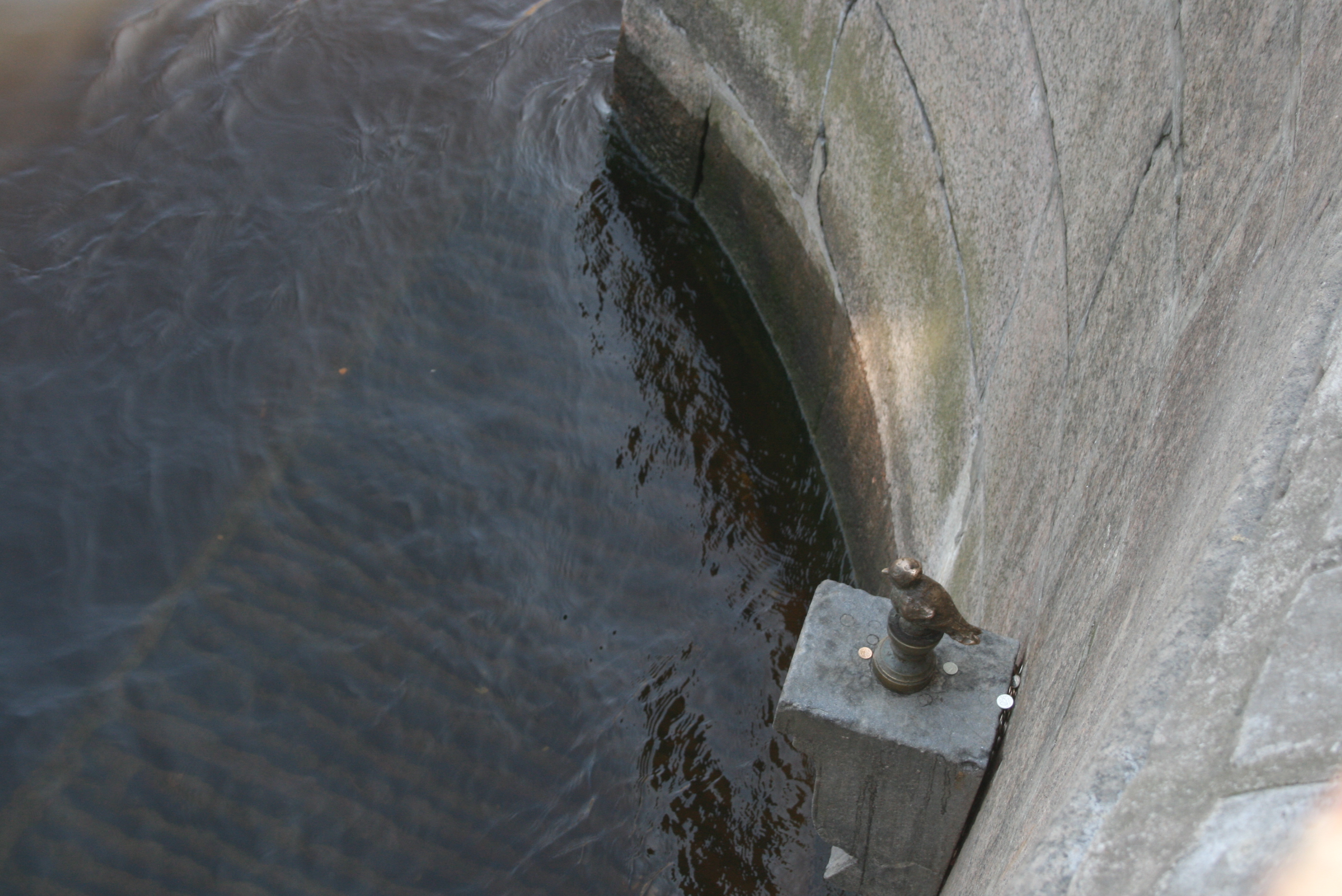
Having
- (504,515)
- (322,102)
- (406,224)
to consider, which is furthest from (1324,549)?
(322,102)

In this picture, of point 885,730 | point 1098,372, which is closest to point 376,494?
point 885,730

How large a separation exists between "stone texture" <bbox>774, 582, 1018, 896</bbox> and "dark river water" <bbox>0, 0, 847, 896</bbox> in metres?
1.03

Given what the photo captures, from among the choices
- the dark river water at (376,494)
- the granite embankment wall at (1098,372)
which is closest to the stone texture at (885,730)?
the granite embankment wall at (1098,372)

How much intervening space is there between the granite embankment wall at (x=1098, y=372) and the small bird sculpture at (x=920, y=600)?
0.16m

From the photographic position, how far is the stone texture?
1788mm

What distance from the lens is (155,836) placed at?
2.96 meters

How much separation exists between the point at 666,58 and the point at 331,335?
194 centimetres

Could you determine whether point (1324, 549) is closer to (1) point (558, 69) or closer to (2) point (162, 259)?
(2) point (162, 259)

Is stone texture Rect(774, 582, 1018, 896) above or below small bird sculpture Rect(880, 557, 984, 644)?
below

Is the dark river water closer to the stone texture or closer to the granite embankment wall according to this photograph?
the granite embankment wall

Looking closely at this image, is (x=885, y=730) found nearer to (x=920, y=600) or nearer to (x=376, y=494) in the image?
(x=920, y=600)

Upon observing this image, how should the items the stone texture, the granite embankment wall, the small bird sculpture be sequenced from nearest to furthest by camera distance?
the granite embankment wall
the small bird sculpture
the stone texture

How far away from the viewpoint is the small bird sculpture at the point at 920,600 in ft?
5.51

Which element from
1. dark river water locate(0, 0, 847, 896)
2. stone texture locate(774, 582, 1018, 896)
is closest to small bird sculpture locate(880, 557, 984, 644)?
stone texture locate(774, 582, 1018, 896)
